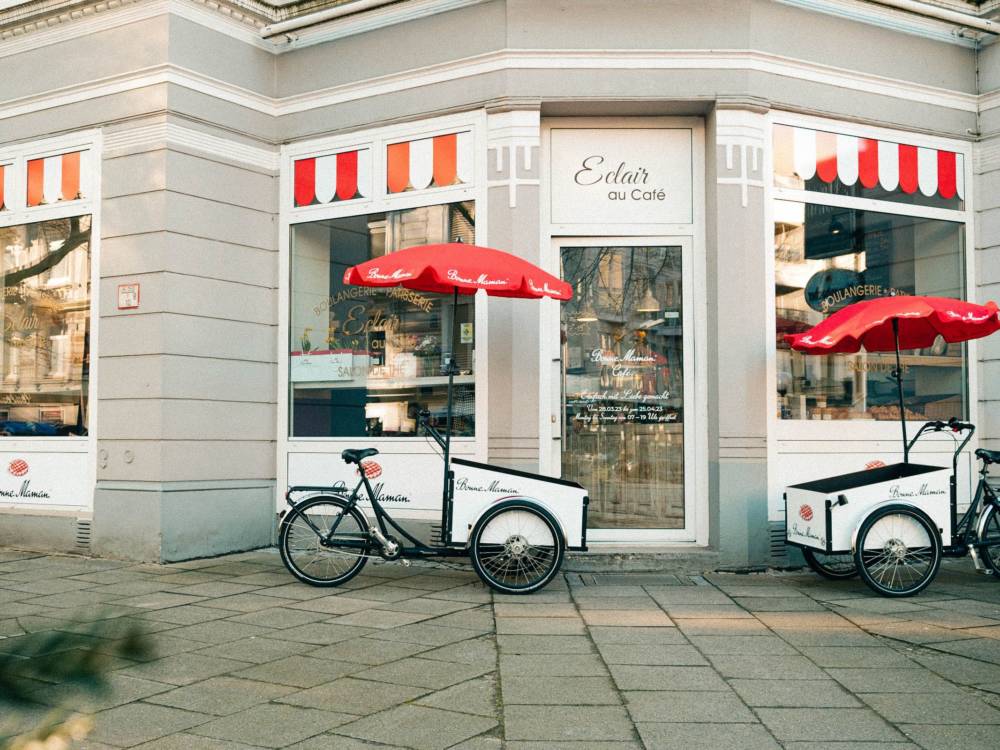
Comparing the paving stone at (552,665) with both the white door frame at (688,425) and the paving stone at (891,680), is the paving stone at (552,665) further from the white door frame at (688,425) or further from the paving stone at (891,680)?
the white door frame at (688,425)

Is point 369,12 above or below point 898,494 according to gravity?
above

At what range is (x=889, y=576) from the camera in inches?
271

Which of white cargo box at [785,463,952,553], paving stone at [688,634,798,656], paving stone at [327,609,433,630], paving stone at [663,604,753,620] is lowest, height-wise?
paving stone at [688,634,798,656]

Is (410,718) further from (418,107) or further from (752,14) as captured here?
(752,14)

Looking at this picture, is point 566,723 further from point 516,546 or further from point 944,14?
point 944,14

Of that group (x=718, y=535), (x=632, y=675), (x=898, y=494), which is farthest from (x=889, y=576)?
(x=632, y=675)

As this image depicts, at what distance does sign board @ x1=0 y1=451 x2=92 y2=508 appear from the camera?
8656 millimetres

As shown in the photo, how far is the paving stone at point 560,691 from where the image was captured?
423 cm

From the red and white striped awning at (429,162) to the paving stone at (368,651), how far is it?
4.35 meters

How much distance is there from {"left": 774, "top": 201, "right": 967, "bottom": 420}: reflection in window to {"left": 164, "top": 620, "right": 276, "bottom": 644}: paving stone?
4626mm

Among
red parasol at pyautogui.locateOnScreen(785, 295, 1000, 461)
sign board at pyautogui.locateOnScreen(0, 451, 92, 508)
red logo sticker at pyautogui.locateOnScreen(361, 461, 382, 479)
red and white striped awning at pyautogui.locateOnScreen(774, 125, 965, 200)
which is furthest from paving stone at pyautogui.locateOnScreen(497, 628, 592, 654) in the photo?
sign board at pyautogui.locateOnScreen(0, 451, 92, 508)

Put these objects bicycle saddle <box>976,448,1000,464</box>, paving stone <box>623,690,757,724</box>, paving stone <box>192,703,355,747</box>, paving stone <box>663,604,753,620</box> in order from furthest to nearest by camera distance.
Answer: bicycle saddle <box>976,448,1000,464</box>, paving stone <box>663,604,753,620</box>, paving stone <box>623,690,757,724</box>, paving stone <box>192,703,355,747</box>

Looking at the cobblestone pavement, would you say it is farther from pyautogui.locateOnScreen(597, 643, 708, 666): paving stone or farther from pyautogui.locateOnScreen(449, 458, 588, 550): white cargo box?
pyautogui.locateOnScreen(449, 458, 588, 550): white cargo box

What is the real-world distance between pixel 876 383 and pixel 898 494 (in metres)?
1.82
